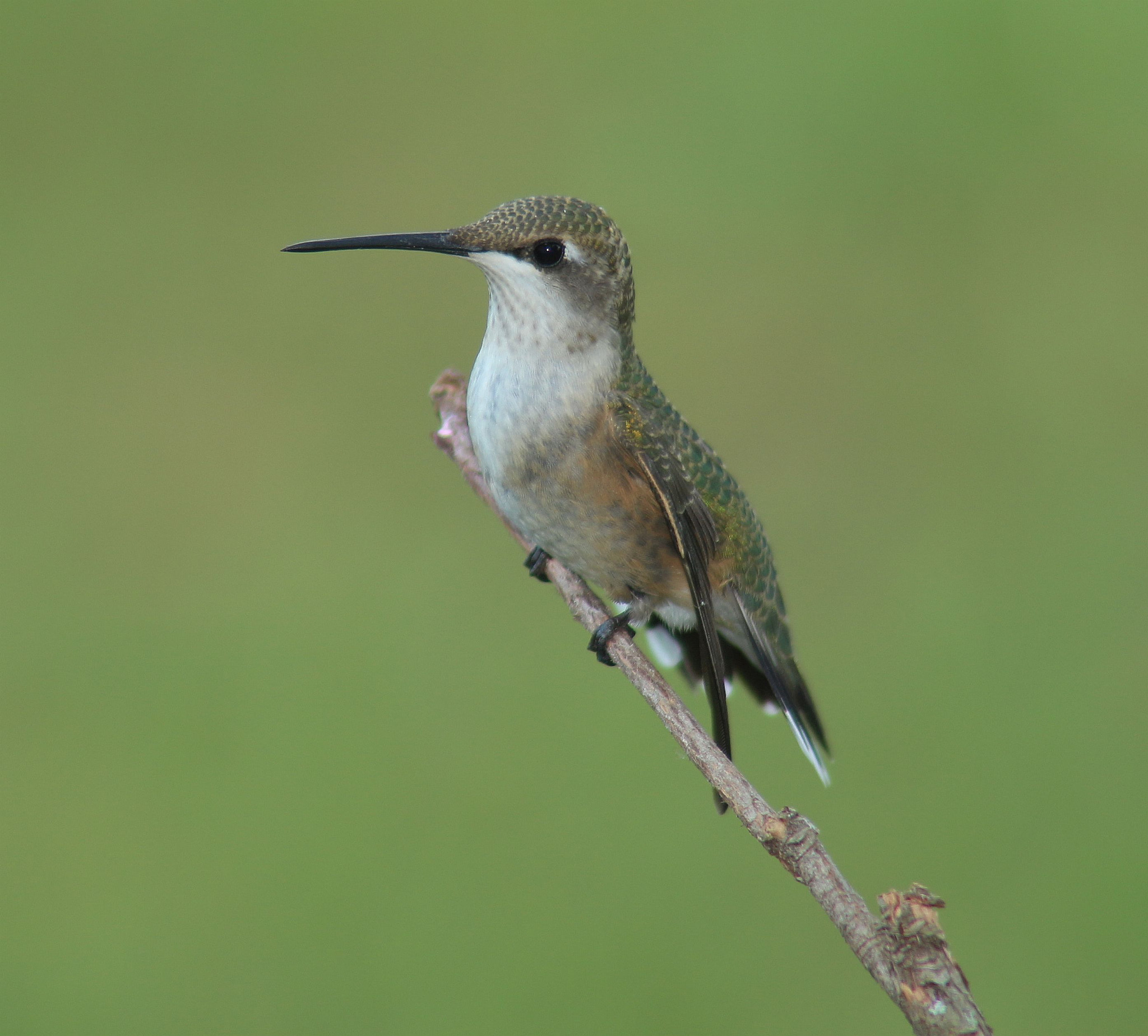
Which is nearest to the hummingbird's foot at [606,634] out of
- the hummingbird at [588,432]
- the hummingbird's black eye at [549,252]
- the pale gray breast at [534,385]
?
the hummingbird at [588,432]

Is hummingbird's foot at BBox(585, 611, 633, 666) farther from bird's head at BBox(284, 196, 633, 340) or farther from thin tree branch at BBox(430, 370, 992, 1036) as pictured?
bird's head at BBox(284, 196, 633, 340)

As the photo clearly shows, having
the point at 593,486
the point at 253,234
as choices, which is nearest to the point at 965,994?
the point at 593,486

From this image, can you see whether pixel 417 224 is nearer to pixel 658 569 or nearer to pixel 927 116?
pixel 927 116

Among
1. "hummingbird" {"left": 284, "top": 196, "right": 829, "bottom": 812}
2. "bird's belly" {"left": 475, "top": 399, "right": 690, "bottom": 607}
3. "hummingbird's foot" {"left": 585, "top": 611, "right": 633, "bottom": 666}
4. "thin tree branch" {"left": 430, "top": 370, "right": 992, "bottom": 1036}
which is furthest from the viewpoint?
"hummingbird's foot" {"left": 585, "top": 611, "right": 633, "bottom": 666}

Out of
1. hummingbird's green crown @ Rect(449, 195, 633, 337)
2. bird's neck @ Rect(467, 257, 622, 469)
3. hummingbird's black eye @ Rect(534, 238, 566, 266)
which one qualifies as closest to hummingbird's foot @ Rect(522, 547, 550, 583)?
bird's neck @ Rect(467, 257, 622, 469)

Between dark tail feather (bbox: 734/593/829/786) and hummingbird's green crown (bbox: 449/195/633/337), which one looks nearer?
hummingbird's green crown (bbox: 449/195/633/337)

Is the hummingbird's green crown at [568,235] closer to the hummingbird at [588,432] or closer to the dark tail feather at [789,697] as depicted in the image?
the hummingbird at [588,432]
